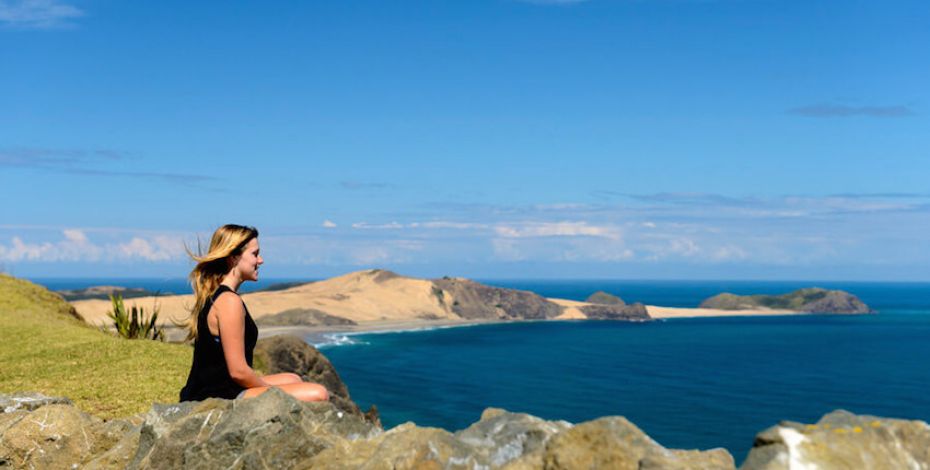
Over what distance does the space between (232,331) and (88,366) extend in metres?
13.4

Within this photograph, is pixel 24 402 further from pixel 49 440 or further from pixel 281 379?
pixel 281 379

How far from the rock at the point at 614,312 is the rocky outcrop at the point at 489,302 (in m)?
6.56

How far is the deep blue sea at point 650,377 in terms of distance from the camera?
5325 cm

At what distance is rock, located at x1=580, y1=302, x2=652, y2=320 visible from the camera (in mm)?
167500

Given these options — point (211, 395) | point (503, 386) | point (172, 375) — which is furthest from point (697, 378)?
point (211, 395)

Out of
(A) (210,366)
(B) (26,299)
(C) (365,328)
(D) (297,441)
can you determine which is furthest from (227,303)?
(C) (365,328)

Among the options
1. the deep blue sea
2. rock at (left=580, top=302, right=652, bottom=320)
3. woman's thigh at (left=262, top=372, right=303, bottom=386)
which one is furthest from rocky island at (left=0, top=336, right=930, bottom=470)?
rock at (left=580, top=302, right=652, bottom=320)

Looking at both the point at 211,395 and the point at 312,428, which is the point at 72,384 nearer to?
the point at 211,395

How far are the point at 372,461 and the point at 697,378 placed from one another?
70.6 metres

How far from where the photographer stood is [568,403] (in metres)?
57.9

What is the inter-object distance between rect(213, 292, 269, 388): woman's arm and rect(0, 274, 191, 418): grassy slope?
7130 mm

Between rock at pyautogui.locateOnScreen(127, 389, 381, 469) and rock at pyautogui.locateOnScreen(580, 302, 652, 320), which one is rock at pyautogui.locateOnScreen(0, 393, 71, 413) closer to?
rock at pyautogui.locateOnScreen(127, 389, 381, 469)

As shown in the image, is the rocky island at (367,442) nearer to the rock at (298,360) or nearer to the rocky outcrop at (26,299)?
the rock at (298,360)

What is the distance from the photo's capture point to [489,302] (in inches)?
6383
